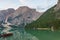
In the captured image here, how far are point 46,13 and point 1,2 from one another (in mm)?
1761

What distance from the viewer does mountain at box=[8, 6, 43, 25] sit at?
21.5ft

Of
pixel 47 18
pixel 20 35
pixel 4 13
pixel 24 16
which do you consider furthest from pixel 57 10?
pixel 4 13

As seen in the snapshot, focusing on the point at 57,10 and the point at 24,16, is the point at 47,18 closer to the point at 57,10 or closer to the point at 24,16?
the point at 57,10

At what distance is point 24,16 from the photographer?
660cm

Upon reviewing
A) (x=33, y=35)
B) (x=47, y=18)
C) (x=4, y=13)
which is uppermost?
(x=4, y=13)

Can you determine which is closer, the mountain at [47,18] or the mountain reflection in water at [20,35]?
the mountain reflection in water at [20,35]

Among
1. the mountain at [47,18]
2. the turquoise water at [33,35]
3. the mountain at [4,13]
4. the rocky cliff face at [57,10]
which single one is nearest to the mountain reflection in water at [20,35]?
the turquoise water at [33,35]

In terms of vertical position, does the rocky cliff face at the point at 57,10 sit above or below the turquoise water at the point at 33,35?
above

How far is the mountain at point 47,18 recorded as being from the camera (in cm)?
652

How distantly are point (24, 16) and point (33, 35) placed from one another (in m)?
0.80

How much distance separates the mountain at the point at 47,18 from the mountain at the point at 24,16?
0.15 metres

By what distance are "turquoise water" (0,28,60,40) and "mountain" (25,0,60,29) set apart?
0.75ft

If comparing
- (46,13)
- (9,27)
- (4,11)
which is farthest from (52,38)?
(4,11)

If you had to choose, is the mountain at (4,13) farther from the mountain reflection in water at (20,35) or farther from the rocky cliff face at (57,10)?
the rocky cliff face at (57,10)
